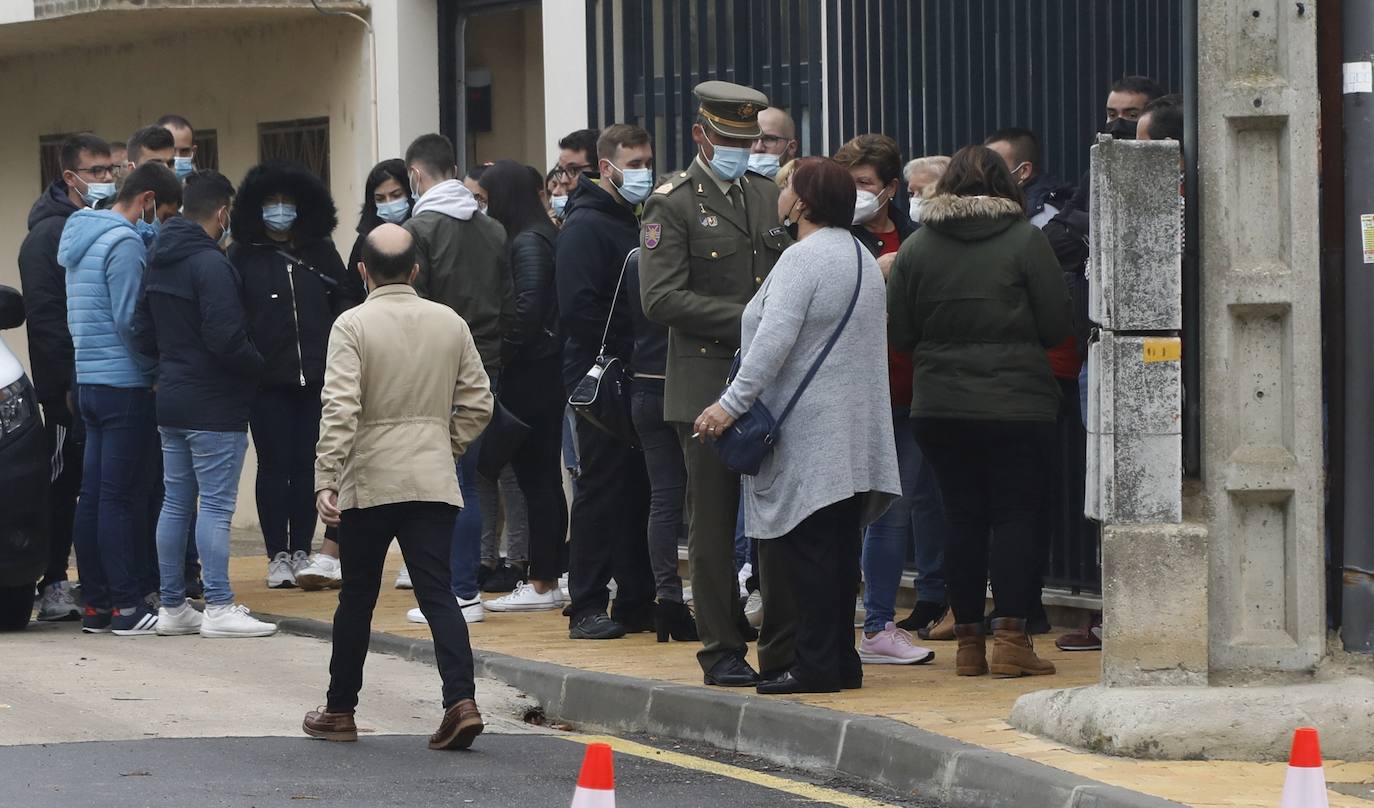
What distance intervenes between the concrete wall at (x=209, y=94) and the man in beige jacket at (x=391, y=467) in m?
7.23

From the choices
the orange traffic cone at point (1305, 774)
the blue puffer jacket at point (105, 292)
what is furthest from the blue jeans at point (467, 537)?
the orange traffic cone at point (1305, 774)

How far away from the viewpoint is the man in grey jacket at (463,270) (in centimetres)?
1000

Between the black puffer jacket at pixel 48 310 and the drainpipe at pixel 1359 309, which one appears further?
the black puffer jacket at pixel 48 310

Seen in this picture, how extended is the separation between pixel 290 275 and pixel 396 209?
23.9 inches

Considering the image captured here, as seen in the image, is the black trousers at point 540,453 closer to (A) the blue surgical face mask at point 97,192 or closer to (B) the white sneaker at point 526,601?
(B) the white sneaker at point 526,601

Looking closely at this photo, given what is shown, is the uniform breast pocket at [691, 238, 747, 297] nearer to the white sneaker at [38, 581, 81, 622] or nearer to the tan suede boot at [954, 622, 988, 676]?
the tan suede boot at [954, 622, 988, 676]

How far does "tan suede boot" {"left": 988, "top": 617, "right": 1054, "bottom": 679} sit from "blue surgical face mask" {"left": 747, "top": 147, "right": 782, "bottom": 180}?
247cm

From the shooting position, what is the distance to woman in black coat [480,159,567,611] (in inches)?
407

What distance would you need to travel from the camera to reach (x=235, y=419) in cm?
1009

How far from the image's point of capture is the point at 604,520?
31.3ft

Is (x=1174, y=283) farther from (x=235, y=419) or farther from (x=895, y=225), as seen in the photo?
(x=235, y=419)

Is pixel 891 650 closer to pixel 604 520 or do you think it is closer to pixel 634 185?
pixel 604 520

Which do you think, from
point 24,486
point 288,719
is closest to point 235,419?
point 24,486

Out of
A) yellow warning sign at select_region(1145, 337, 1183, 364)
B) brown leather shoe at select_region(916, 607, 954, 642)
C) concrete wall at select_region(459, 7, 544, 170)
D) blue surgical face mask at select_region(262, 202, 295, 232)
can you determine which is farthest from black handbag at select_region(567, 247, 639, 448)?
concrete wall at select_region(459, 7, 544, 170)
